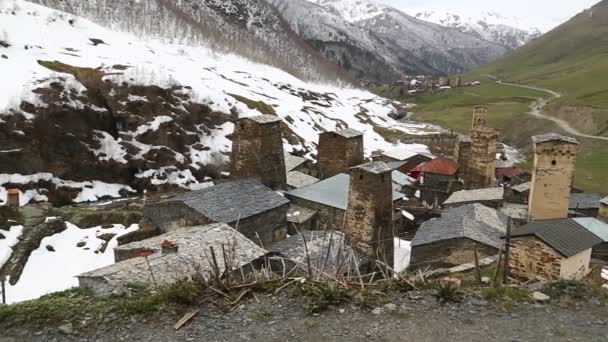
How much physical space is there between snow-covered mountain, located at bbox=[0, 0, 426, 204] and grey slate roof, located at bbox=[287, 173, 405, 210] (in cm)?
1552

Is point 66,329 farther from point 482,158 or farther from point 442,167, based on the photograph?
point 442,167

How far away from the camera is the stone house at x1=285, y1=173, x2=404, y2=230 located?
22797 mm

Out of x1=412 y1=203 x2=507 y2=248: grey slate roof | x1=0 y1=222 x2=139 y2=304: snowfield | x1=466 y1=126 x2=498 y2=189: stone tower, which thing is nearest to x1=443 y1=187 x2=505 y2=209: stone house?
x1=466 y1=126 x2=498 y2=189: stone tower

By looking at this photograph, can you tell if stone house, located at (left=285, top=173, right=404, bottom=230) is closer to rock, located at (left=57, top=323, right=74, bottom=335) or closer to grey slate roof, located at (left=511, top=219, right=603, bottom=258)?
grey slate roof, located at (left=511, top=219, right=603, bottom=258)

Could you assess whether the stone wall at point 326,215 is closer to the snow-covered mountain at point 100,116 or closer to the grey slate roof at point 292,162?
the grey slate roof at point 292,162

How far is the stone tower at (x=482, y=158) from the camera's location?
101 ft

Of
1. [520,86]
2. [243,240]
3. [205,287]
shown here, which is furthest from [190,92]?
[520,86]

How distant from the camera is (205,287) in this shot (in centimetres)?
768

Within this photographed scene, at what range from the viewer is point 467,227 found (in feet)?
64.8

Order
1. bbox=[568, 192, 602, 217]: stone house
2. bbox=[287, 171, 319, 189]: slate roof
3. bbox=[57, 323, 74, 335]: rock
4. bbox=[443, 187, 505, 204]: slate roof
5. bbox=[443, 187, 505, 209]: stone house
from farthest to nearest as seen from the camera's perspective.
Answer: bbox=[287, 171, 319, 189]: slate roof → bbox=[568, 192, 602, 217]: stone house → bbox=[443, 187, 505, 204]: slate roof → bbox=[443, 187, 505, 209]: stone house → bbox=[57, 323, 74, 335]: rock

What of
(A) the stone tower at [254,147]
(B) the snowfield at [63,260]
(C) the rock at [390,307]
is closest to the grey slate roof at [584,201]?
(A) the stone tower at [254,147]

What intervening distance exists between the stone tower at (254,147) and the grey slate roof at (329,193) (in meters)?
1.97

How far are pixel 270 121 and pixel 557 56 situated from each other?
17375 centimetres

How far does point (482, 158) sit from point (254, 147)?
16782 millimetres
